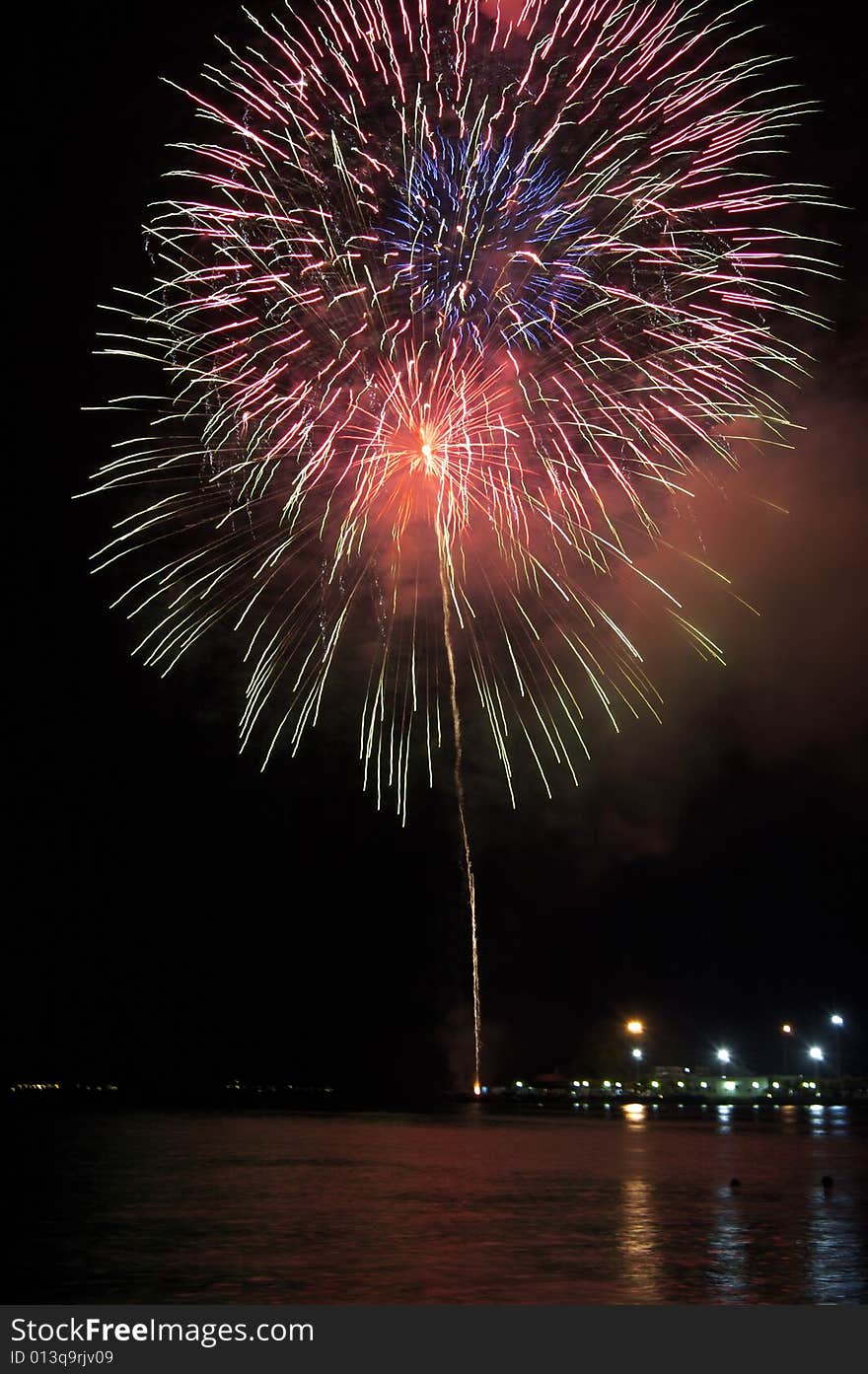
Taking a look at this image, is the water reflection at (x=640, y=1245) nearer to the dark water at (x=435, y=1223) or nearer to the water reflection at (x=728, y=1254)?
the dark water at (x=435, y=1223)

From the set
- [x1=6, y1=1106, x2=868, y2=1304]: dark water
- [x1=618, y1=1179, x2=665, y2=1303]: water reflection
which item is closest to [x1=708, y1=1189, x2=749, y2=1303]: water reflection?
[x1=6, y1=1106, x2=868, y2=1304]: dark water

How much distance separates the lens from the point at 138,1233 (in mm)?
19484

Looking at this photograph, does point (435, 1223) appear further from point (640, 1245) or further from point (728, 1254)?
point (728, 1254)

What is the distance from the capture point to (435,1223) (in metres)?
21.2

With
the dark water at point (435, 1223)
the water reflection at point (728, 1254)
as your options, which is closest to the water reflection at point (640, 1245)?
the dark water at point (435, 1223)

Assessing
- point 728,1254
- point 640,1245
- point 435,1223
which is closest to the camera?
point 728,1254

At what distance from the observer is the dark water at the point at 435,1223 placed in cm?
1513

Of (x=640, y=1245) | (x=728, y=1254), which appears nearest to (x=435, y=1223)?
(x=640, y=1245)

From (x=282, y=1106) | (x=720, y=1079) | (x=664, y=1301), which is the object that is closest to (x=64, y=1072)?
(x=282, y=1106)

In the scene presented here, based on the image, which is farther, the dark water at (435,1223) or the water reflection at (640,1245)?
the dark water at (435,1223)

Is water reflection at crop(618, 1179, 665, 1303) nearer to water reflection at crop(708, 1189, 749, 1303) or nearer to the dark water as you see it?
the dark water

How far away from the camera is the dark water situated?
596 inches

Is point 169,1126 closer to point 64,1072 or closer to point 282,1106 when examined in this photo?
point 282,1106

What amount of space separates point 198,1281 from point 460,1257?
12.6ft
